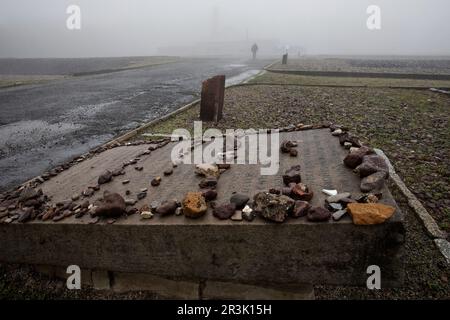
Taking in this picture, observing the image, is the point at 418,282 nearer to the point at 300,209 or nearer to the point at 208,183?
the point at 300,209

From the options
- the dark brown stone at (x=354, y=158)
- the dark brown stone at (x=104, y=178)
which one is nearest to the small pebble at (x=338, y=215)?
the dark brown stone at (x=354, y=158)

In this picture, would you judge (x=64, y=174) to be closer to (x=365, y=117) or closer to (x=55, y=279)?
(x=55, y=279)

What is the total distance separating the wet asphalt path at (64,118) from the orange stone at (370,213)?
4.71m

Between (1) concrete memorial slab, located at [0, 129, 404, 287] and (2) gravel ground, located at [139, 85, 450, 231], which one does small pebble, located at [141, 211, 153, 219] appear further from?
(2) gravel ground, located at [139, 85, 450, 231]

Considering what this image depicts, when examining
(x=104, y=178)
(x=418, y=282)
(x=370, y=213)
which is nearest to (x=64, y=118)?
(x=104, y=178)

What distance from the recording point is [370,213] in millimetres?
2133

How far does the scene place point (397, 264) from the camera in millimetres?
2193

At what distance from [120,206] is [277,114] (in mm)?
6637

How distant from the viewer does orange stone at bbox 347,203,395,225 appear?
Result: 6.91 ft

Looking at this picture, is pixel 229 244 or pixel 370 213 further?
pixel 229 244

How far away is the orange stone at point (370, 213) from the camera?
211 cm

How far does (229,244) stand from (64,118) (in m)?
8.57
